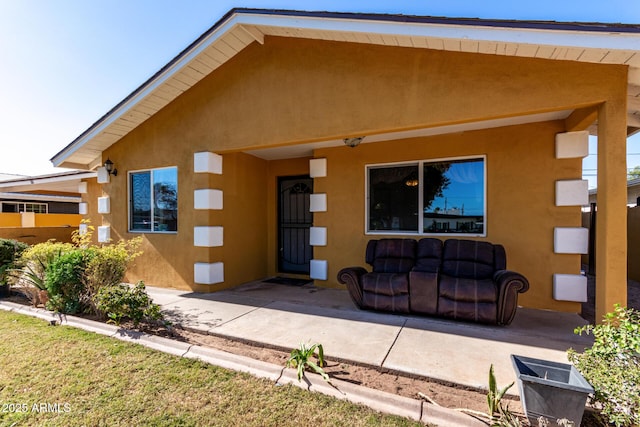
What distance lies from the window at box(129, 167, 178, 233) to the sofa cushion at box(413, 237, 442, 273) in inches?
188

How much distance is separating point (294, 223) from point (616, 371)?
19.3 ft

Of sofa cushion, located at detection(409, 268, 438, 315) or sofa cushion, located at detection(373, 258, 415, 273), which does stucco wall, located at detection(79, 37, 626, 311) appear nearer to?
sofa cushion, located at detection(373, 258, 415, 273)

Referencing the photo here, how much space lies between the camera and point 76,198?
1598 cm

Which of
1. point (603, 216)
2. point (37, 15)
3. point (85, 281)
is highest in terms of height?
point (37, 15)

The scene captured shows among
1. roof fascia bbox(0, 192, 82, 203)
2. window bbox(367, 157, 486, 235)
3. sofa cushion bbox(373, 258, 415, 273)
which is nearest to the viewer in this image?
sofa cushion bbox(373, 258, 415, 273)

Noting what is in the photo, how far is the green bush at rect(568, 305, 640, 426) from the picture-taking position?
5.77 ft

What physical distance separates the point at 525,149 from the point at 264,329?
469 cm

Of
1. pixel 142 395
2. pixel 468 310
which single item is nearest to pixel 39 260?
pixel 142 395

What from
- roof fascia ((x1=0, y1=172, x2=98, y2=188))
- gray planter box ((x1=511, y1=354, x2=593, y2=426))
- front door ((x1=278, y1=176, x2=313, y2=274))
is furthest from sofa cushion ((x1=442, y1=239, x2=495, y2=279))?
roof fascia ((x1=0, y1=172, x2=98, y2=188))

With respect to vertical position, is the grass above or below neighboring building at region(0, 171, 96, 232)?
below

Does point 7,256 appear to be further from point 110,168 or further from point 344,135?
point 344,135

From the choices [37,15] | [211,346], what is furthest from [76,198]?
[211,346]

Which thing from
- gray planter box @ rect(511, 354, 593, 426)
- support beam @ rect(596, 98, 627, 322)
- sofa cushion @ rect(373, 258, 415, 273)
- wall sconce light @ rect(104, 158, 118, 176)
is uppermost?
wall sconce light @ rect(104, 158, 118, 176)

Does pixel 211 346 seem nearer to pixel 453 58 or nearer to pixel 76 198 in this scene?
pixel 453 58
